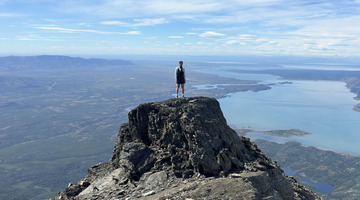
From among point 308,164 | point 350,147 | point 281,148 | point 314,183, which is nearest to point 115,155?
point 314,183

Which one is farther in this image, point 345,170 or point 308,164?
point 308,164

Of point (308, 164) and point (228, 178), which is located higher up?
point (228, 178)

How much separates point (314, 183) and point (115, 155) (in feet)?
449

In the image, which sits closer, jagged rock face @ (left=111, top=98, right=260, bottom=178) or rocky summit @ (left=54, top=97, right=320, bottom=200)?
rocky summit @ (left=54, top=97, right=320, bottom=200)

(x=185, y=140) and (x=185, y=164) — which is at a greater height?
(x=185, y=140)

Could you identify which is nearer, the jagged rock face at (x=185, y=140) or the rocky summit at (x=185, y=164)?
the rocky summit at (x=185, y=164)

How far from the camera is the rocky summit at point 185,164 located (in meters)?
13.2

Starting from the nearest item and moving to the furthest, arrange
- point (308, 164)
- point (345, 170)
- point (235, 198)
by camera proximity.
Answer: point (235, 198)
point (345, 170)
point (308, 164)

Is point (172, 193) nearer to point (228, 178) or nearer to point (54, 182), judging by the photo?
point (228, 178)

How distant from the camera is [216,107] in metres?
18.8

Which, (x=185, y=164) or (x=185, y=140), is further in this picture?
(x=185, y=140)

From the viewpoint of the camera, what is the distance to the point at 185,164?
15.4m

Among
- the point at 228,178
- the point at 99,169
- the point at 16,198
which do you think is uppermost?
the point at 228,178

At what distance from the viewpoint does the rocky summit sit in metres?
13.2
